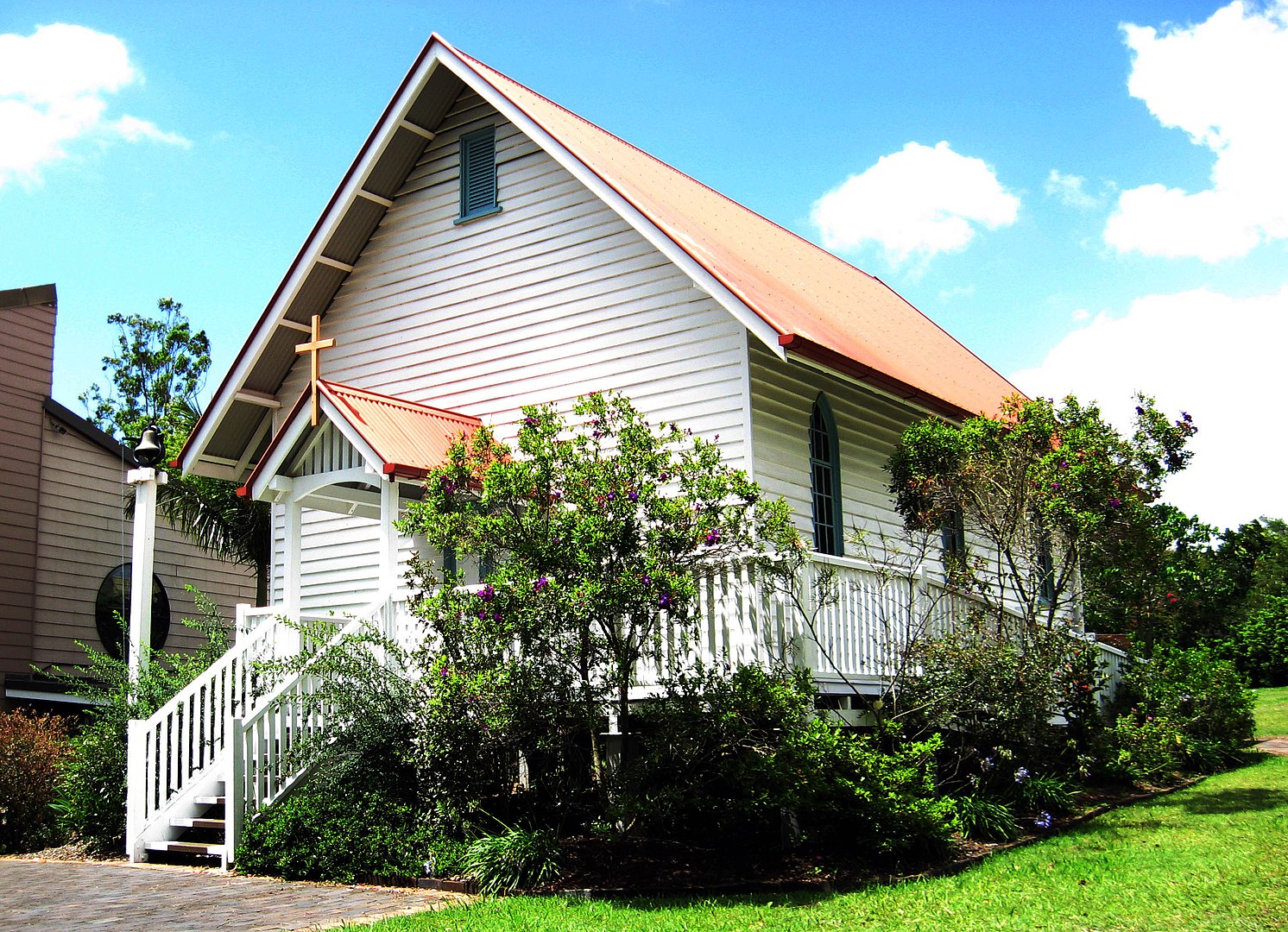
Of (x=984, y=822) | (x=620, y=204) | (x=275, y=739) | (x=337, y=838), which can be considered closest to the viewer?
(x=337, y=838)

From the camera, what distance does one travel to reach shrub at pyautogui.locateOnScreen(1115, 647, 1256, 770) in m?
17.0

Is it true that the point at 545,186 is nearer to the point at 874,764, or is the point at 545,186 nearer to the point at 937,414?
the point at 937,414

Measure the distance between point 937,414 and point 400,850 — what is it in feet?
31.6

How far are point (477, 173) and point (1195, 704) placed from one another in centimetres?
1278

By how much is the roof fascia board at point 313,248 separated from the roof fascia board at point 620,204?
652 mm

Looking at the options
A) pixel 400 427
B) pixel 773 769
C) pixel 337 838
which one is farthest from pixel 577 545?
pixel 400 427

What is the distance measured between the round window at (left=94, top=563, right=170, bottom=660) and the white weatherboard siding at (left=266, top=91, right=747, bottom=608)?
5872mm

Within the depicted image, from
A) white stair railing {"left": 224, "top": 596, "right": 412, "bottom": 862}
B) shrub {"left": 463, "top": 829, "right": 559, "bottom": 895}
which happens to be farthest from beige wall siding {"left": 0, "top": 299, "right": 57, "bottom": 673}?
shrub {"left": 463, "top": 829, "right": 559, "bottom": 895}

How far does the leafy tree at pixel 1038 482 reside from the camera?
1307cm

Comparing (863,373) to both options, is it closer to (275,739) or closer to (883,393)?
(883,393)

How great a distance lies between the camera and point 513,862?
34.1 ft

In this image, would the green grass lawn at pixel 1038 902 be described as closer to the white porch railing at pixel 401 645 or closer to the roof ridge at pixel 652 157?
the white porch railing at pixel 401 645

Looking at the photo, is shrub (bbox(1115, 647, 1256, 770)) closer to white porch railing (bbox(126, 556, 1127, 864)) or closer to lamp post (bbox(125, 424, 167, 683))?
white porch railing (bbox(126, 556, 1127, 864))

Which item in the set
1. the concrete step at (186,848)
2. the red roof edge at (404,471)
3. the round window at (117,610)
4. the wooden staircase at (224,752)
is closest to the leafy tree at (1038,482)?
the red roof edge at (404,471)
